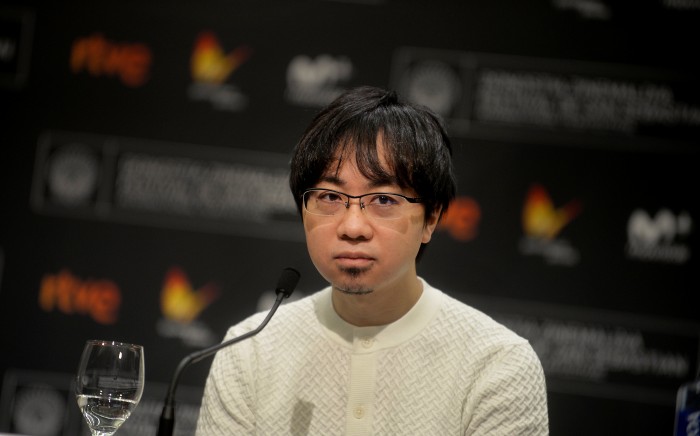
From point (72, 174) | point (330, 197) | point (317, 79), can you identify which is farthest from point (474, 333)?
point (72, 174)

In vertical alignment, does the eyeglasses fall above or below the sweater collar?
above

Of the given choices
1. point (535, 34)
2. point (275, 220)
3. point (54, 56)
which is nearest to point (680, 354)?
point (535, 34)

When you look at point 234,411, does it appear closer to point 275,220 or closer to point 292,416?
point 292,416

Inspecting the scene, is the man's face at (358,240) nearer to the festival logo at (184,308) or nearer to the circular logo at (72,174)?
the festival logo at (184,308)

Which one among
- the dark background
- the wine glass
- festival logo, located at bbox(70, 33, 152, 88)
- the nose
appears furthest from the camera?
festival logo, located at bbox(70, 33, 152, 88)

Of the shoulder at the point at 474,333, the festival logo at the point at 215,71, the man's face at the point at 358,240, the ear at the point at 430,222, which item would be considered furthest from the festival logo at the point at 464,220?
the man's face at the point at 358,240

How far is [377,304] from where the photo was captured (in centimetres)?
197

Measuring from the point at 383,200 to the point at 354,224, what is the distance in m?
0.10

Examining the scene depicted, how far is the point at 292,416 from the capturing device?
1974 millimetres

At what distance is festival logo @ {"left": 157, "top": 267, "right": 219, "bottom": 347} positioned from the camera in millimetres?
3670

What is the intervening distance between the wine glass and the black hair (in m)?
0.52

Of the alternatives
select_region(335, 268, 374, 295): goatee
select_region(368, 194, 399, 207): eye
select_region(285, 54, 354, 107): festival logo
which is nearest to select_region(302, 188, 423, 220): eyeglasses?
select_region(368, 194, 399, 207): eye

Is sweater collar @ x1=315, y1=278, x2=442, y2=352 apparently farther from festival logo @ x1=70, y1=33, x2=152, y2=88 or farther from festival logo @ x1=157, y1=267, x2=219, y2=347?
festival logo @ x1=70, y1=33, x2=152, y2=88

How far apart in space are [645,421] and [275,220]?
1673 millimetres
